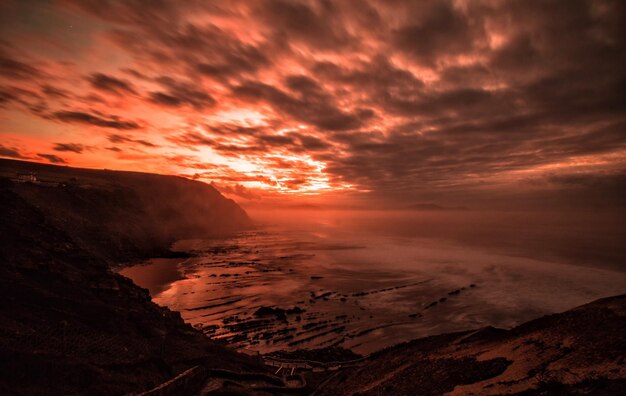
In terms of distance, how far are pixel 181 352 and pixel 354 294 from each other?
115 feet

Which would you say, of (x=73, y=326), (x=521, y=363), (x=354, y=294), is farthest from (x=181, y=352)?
(x=354, y=294)

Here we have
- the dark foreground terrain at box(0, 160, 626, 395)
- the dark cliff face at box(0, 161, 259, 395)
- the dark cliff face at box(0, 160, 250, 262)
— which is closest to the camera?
the dark foreground terrain at box(0, 160, 626, 395)

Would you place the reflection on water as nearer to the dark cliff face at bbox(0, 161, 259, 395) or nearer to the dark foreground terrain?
the dark foreground terrain

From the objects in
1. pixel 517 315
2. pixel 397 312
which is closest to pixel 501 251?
pixel 517 315

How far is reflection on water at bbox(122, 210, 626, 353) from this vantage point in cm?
3378

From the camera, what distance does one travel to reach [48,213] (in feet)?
185

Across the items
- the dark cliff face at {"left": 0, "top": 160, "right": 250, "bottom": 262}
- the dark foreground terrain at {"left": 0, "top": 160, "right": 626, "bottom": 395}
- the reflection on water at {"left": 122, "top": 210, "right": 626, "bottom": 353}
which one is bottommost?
the reflection on water at {"left": 122, "top": 210, "right": 626, "bottom": 353}

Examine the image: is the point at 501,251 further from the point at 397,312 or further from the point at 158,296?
the point at 158,296

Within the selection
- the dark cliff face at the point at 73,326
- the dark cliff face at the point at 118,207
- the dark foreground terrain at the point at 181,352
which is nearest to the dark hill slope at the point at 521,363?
the dark foreground terrain at the point at 181,352

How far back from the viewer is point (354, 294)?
49156mm

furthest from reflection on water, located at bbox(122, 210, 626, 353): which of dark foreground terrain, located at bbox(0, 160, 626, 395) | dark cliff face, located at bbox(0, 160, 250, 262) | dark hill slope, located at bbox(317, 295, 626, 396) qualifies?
dark hill slope, located at bbox(317, 295, 626, 396)

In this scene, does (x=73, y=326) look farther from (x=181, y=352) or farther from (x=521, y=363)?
(x=521, y=363)

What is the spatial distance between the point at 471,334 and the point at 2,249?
2938 cm

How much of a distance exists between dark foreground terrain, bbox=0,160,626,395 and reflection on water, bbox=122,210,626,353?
920 cm
